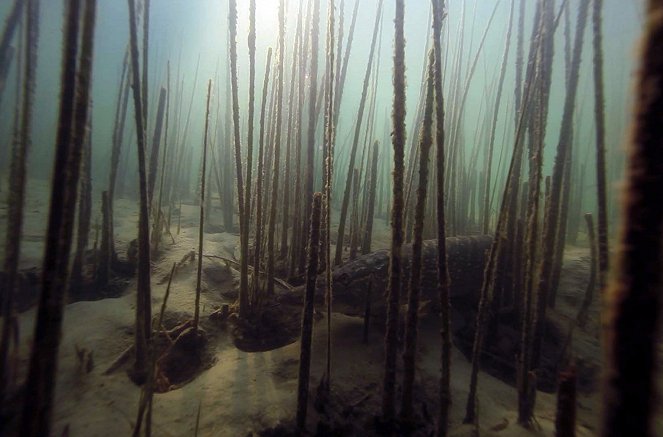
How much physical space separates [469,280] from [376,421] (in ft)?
7.10

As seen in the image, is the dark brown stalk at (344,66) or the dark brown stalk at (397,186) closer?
the dark brown stalk at (397,186)

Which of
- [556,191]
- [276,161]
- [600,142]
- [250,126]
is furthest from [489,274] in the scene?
[250,126]

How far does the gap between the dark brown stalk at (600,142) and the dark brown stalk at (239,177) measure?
218 cm

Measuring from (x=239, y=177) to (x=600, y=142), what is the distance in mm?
2237

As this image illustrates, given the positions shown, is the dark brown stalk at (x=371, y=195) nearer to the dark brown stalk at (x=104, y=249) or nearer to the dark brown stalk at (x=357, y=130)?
the dark brown stalk at (x=357, y=130)

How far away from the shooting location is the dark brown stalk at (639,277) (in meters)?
0.52

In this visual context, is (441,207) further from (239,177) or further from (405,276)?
(405,276)

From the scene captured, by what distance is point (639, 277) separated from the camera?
0.55 meters

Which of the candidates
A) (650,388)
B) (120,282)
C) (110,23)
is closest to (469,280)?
(650,388)

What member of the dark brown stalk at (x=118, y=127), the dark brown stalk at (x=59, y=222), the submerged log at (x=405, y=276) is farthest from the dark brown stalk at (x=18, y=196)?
the submerged log at (x=405, y=276)

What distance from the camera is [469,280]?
344 centimetres

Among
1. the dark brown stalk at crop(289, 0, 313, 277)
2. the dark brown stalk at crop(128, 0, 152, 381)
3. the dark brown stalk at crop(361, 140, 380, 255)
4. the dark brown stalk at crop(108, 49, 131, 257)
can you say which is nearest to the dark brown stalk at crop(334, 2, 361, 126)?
the dark brown stalk at crop(289, 0, 313, 277)

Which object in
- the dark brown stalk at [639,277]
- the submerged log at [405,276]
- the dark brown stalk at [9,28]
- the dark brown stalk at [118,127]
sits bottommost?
the submerged log at [405,276]

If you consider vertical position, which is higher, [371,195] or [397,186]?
[371,195]
